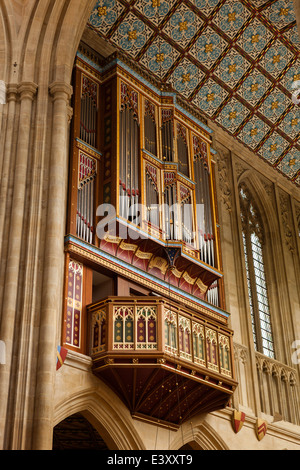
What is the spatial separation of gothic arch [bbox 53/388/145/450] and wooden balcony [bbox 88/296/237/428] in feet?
0.92

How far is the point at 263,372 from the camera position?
1803 centimetres

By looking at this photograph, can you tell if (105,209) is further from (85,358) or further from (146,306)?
(85,358)

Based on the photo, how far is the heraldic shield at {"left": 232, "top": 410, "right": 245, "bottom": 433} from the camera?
16047mm

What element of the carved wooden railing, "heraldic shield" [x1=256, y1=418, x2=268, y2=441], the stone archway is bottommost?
the stone archway

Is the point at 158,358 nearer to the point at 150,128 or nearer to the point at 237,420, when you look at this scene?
the point at 237,420

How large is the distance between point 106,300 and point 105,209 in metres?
2.19

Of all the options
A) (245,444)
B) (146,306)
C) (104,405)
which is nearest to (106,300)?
(146,306)

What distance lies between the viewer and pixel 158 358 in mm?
13305

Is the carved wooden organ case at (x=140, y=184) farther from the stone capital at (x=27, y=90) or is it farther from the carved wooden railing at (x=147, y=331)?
the stone capital at (x=27, y=90)

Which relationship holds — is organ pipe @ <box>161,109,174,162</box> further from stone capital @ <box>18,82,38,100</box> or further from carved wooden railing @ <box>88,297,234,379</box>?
stone capital @ <box>18,82,38,100</box>

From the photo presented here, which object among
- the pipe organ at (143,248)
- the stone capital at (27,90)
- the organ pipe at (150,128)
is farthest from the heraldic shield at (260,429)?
the stone capital at (27,90)

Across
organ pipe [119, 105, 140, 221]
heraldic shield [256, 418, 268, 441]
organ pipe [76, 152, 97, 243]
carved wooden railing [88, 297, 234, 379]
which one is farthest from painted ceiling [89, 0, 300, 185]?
heraldic shield [256, 418, 268, 441]

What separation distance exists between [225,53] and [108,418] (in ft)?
35.2
